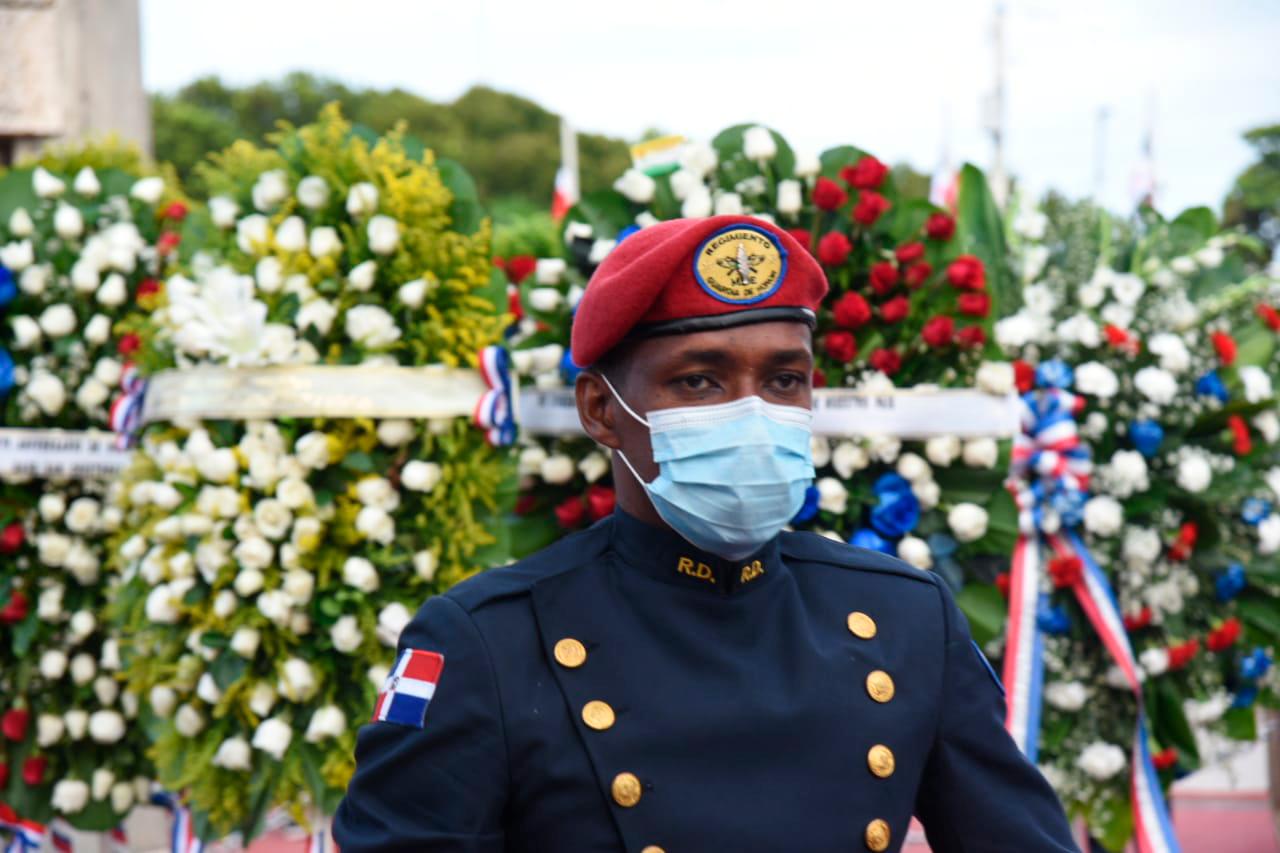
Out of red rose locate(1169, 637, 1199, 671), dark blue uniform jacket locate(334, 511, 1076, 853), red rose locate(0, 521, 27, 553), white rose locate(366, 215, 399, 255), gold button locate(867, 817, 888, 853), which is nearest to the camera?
dark blue uniform jacket locate(334, 511, 1076, 853)

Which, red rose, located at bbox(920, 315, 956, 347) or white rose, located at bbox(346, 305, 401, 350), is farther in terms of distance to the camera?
red rose, located at bbox(920, 315, 956, 347)

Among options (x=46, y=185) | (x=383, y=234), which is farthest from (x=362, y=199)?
(x=46, y=185)

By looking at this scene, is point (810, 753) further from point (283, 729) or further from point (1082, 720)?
point (1082, 720)

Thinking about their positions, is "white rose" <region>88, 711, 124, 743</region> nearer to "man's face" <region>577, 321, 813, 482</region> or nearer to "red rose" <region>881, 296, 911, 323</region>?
"red rose" <region>881, 296, 911, 323</region>

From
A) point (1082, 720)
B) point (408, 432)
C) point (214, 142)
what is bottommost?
point (1082, 720)

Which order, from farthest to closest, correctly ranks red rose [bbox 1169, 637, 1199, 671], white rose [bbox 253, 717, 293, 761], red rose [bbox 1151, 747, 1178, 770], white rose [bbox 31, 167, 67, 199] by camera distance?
white rose [bbox 31, 167, 67, 199] → red rose [bbox 1151, 747, 1178, 770] → red rose [bbox 1169, 637, 1199, 671] → white rose [bbox 253, 717, 293, 761]

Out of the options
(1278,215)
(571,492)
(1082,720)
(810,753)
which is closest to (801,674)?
(810,753)

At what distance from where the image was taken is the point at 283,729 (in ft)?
13.2

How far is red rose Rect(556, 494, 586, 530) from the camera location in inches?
183

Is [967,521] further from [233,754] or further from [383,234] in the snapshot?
[233,754]

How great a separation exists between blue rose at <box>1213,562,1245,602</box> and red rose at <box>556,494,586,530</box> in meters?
2.28

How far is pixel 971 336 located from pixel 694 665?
2.60 m

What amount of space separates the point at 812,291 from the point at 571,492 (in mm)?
2572

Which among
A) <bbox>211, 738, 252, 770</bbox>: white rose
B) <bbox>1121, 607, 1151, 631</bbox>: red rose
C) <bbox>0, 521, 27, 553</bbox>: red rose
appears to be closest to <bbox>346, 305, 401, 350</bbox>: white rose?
<bbox>211, 738, 252, 770</bbox>: white rose
